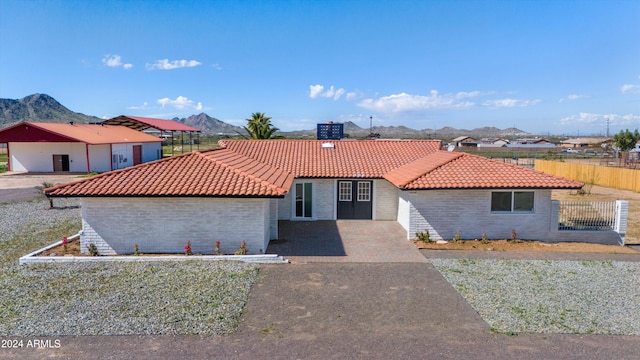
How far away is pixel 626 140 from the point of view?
258 feet

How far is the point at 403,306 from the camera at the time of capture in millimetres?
9734

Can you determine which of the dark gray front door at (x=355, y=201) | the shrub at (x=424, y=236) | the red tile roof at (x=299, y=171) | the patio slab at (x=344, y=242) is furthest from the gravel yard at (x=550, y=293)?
the dark gray front door at (x=355, y=201)

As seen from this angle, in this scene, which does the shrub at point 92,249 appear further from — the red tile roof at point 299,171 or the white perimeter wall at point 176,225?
the red tile roof at point 299,171

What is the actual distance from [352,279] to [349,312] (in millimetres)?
2157

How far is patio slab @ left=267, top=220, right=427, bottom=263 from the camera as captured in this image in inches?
540

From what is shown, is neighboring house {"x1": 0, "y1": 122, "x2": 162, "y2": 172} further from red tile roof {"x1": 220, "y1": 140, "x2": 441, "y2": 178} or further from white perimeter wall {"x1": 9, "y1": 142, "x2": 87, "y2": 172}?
red tile roof {"x1": 220, "y1": 140, "x2": 441, "y2": 178}

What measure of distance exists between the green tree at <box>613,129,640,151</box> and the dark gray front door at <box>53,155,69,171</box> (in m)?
86.9

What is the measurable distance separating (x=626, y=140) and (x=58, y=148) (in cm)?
8910

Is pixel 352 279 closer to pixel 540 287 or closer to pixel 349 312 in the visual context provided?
pixel 349 312

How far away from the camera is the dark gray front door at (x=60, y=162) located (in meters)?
40.9

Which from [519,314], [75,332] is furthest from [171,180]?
[519,314]

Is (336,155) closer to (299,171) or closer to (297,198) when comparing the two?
(299,171)

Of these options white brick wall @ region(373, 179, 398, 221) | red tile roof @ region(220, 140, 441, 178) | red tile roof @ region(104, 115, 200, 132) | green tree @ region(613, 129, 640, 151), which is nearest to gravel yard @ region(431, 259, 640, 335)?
white brick wall @ region(373, 179, 398, 221)

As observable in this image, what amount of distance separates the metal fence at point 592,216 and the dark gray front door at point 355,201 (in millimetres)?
7768
